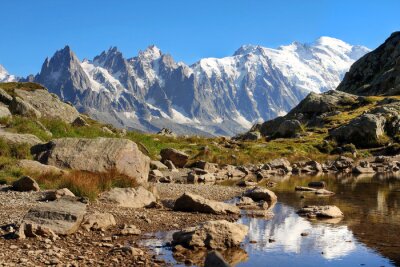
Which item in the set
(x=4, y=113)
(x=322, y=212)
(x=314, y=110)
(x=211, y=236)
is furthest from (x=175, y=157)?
(x=314, y=110)

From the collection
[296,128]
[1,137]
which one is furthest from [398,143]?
[1,137]

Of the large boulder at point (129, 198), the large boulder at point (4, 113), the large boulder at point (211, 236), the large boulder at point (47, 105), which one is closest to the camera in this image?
the large boulder at point (211, 236)

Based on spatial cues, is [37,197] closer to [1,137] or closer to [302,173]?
[1,137]

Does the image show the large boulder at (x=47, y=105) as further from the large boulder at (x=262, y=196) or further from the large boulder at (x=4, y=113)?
the large boulder at (x=262, y=196)

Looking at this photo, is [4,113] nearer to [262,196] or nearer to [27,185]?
[27,185]

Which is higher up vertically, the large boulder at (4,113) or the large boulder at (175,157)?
the large boulder at (4,113)

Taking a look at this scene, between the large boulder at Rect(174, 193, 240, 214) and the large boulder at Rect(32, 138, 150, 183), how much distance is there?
233 inches

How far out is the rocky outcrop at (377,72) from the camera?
453ft

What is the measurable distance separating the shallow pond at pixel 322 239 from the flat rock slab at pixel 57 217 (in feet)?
8.82

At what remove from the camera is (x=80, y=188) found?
75.1ft

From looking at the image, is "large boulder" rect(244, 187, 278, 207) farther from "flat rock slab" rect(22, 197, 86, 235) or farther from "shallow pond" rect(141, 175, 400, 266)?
"flat rock slab" rect(22, 197, 86, 235)

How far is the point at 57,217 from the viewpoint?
54.7 ft

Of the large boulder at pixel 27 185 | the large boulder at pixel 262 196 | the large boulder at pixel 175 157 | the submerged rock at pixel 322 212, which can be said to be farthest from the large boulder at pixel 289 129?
the large boulder at pixel 27 185

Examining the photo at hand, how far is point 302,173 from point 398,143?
3306 cm
